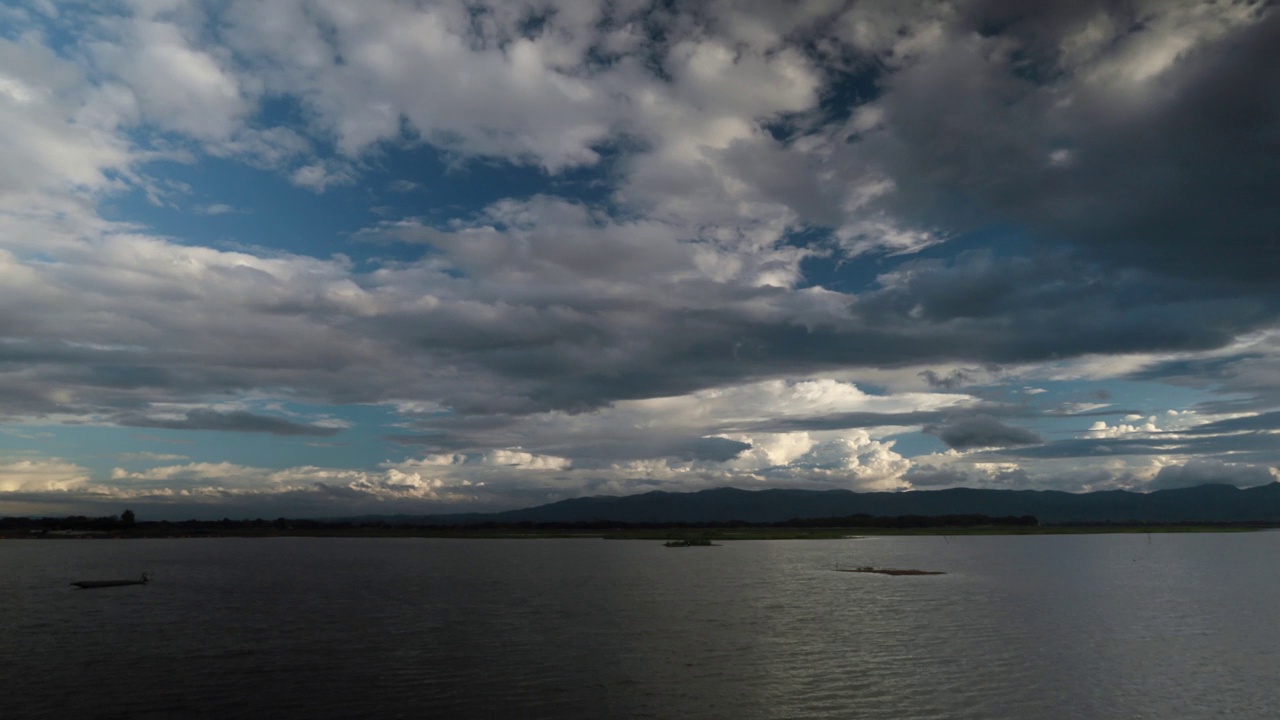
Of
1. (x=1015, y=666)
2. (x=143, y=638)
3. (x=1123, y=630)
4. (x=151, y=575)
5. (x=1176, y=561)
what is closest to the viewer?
(x=1015, y=666)

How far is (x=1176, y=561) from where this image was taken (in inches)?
6181

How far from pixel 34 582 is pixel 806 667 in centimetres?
11693

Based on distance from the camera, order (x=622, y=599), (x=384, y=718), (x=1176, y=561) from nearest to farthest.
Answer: (x=384, y=718) < (x=622, y=599) < (x=1176, y=561)

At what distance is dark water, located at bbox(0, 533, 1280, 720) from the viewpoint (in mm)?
40656

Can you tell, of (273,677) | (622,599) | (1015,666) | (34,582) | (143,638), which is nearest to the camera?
(273,677)

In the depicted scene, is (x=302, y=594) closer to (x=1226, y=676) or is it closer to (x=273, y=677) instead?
(x=273, y=677)

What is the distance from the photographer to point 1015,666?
165ft

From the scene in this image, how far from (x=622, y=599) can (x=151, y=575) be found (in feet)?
282

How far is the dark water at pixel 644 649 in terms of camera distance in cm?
4066

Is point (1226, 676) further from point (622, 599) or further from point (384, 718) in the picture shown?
point (622, 599)

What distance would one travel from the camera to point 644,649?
55.0m

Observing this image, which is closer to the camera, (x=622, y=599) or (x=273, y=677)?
(x=273, y=677)

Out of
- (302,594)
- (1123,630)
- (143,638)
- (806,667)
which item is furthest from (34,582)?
(1123,630)

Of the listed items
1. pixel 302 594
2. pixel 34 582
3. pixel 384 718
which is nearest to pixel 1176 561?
pixel 302 594
